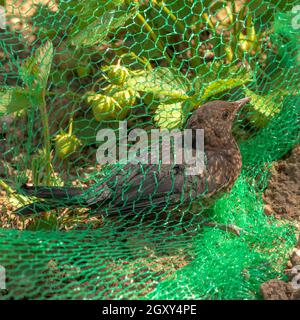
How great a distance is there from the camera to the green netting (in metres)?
2.76

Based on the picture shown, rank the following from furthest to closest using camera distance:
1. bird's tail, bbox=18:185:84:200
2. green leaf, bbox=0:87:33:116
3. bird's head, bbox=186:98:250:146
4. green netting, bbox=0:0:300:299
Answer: bird's head, bbox=186:98:250:146 < green leaf, bbox=0:87:33:116 < bird's tail, bbox=18:185:84:200 < green netting, bbox=0:0:300:299

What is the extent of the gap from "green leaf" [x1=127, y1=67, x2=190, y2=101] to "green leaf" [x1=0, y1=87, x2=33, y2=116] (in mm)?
455

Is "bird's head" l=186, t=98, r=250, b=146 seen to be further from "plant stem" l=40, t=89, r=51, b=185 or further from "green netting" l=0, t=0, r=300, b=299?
"plant stem" l=40, t=89, r=51, b=185

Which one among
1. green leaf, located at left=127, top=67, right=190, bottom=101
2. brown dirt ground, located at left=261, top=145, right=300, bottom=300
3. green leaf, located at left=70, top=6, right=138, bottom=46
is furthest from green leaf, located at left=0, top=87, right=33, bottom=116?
brown dirt ground, located at left=261, top=145, right=300, bottom=300

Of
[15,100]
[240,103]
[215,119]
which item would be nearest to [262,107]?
[240,103]

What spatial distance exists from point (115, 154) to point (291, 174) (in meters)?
0.83

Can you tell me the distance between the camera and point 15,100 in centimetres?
308

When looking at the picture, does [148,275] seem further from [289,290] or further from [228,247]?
[289,290]

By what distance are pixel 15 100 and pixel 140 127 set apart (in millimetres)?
646

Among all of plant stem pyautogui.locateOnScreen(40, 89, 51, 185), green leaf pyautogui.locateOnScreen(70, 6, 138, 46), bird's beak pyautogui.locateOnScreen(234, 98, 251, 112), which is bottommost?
plant stem pyautogui.locateOnScreen(40, 89, 51, 185)

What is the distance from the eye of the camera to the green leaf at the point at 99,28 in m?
3.07

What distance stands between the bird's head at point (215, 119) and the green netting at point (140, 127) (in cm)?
6

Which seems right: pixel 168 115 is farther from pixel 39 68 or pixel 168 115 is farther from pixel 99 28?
pixel 39 68
